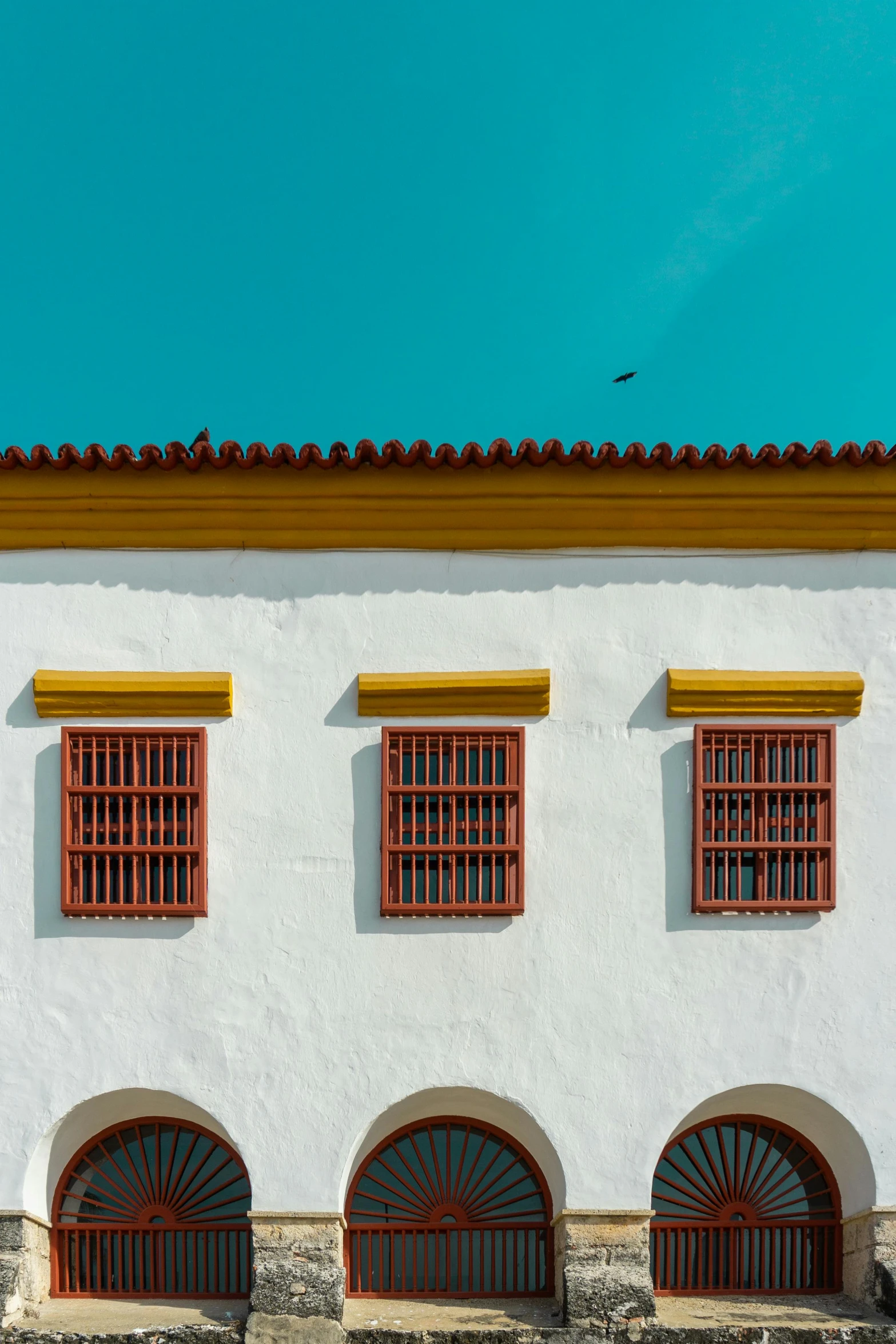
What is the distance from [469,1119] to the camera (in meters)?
6.61

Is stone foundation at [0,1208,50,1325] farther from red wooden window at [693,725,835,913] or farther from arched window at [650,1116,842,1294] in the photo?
red wooden window at [693,725,835,913]

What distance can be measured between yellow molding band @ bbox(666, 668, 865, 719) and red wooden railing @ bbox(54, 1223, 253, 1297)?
454 cm

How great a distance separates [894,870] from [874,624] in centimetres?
161

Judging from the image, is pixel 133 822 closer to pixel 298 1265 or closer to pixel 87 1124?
pixel 87 1124

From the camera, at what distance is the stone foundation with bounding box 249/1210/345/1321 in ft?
19.1

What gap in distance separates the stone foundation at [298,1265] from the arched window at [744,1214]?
2.08 metres

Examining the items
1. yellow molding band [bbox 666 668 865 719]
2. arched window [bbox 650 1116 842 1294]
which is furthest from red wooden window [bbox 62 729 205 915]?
arched window [bbox 650 1116 842 1294]

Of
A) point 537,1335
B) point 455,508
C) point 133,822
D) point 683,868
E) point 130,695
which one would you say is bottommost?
point 537,1335

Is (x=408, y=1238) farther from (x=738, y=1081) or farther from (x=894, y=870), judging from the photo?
(x=894, y=870)

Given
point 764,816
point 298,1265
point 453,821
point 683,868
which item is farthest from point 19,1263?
point 764,816

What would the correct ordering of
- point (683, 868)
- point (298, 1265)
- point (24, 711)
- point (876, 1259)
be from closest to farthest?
point (298, 1265) → point (876, 1259) → point (683, 868) → point (24, 711)

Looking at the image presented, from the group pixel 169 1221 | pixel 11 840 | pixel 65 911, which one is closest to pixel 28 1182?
pixel 169 1221

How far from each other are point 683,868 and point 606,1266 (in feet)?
7.99

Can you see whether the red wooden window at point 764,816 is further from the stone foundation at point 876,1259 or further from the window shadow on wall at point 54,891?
the window shadow on wall at point 54,891
